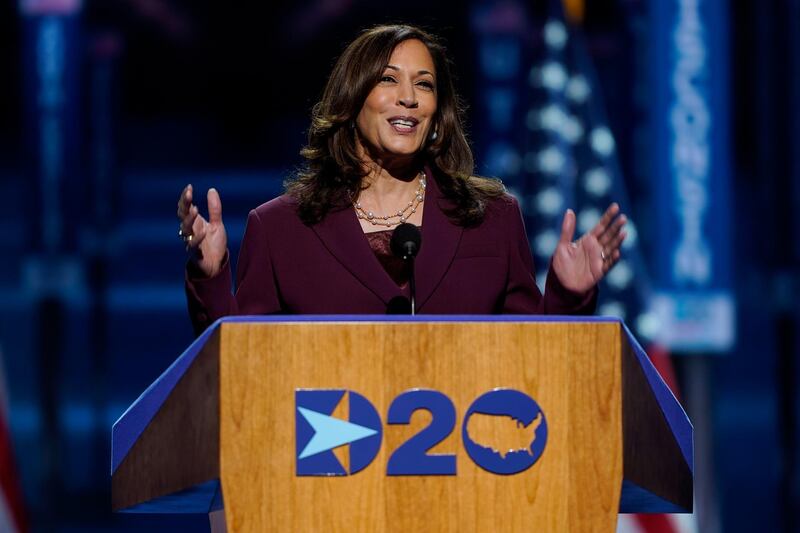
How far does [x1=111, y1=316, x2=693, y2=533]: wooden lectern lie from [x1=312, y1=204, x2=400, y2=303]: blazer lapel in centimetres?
45

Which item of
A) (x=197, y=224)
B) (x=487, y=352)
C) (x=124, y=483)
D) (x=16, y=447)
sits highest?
(x=197, y=224)

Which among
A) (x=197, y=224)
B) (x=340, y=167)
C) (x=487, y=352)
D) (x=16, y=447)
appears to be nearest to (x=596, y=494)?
(x=487, y=352)

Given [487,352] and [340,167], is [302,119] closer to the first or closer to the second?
[340,167]

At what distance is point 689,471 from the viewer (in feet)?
4.96

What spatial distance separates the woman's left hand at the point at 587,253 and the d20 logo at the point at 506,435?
1.33 ft

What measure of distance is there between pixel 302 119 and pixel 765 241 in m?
1.93

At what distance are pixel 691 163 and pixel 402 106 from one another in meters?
3.09

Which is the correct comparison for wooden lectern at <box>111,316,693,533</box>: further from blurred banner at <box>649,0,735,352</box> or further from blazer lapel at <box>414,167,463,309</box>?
blurred banner at <box>649,0,735,352</box>

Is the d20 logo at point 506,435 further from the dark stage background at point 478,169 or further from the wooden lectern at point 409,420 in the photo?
the dark stage background at point 478,169

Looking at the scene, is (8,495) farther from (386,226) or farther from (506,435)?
(506,435)

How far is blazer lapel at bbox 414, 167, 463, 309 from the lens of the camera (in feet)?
5.98

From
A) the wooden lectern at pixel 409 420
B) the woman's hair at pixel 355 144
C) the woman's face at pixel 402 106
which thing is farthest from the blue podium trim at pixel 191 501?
the woman's face at pixel 402 106

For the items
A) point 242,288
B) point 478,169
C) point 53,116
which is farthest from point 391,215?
point 53,116

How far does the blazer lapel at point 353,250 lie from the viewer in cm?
181
